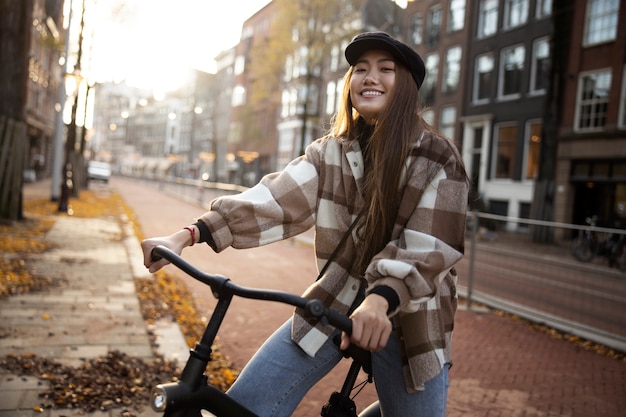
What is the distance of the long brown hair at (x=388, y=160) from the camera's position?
187cm

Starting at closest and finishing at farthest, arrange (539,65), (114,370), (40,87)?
(114,370)
(539,65)
(40,87)

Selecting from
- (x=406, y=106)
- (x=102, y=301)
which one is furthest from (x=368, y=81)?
(x=102, y=301)

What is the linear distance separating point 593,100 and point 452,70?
989 cm

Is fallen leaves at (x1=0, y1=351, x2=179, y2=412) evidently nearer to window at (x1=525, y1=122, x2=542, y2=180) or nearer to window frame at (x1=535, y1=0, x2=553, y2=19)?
window at (x1=525, y1=122, x2=542, y2=180)

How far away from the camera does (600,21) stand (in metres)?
21.8

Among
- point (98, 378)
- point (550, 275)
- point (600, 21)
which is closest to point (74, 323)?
point (98, 378)

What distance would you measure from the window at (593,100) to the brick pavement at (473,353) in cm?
1729

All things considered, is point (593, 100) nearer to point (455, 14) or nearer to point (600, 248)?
point (455, 14)

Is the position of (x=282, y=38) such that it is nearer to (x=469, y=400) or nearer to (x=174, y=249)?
(x=469, y=400)

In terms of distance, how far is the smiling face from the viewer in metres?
2.03

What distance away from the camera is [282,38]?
27.5 m

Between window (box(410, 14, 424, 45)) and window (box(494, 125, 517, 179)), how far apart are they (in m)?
9.02

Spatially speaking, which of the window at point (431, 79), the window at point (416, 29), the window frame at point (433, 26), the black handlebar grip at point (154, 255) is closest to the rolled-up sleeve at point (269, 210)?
the black handlebar grip at point (154, 255)

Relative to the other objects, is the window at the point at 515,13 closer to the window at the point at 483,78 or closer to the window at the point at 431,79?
the window at the point at 483,78
